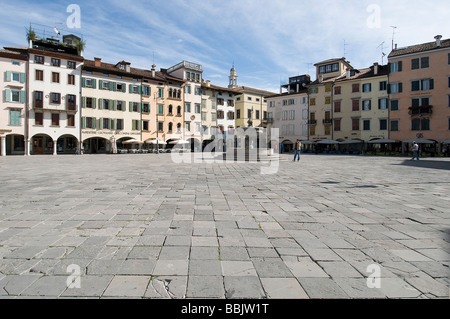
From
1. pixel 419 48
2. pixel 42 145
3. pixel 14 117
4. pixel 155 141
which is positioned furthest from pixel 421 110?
pixel 14 117

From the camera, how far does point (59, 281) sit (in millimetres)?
2596

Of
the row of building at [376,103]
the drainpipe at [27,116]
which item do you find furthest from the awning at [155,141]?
the row of building at [376,103]

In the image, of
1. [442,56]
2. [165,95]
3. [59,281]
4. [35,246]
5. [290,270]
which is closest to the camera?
[59,281]

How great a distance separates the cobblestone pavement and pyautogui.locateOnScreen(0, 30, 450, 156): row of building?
20.6 meters

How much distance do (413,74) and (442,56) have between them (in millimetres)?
3368

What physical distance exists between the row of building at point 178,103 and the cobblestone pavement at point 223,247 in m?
20.6

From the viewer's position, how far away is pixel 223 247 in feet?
11.5

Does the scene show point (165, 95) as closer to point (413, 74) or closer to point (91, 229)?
point (413, 74)

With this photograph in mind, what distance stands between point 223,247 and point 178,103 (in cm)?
4268

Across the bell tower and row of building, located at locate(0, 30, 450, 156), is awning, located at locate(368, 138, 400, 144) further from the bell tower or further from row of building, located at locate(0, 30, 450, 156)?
the bell tower

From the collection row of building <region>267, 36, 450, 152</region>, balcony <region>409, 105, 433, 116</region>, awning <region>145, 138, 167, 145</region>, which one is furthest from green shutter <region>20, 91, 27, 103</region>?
balcony <region>409, 105, 433, 116</region>

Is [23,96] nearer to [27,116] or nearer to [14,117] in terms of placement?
[27,116]

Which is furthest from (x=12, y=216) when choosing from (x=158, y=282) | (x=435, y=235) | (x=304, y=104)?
(x=304, y=104)
